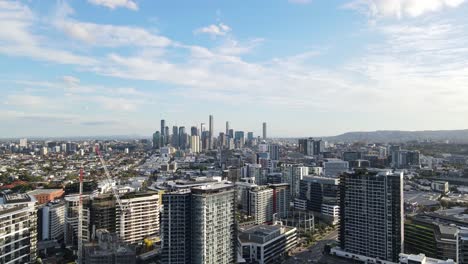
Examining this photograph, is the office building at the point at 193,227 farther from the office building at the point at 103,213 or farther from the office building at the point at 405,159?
the office building at the point at 405,159

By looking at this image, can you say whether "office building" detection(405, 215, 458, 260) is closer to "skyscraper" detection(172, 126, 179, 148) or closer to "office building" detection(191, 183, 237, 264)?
"office building" detection(191, 183, 237, 264)

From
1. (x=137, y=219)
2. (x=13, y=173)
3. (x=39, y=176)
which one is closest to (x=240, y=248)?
(x=137, y=219)

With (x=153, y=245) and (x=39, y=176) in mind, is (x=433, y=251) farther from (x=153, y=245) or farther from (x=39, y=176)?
(x=39, y=176)

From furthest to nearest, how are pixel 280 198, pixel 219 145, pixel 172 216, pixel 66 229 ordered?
pixel 219 145 → pixel 280 198 → pixel 66 229 → pixel 172 216

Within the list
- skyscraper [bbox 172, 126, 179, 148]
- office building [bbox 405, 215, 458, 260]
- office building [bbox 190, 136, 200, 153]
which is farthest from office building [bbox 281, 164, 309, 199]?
skyscraper [bbox 172, 126, 179, 148]

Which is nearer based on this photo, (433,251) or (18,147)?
(433,251)

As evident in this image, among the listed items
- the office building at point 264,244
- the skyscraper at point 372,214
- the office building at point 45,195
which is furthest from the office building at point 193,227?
the office building at point 45,195
